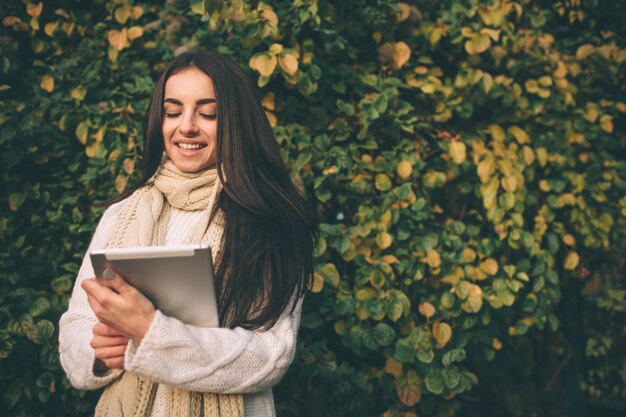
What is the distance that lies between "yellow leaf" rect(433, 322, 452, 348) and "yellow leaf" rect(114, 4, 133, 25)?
1753 mm

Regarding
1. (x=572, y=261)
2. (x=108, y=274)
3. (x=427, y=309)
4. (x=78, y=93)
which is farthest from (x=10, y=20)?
(x=572, y=261)

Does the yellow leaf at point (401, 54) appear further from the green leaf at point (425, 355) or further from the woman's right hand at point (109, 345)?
the woman's right hand at point (109, 345)

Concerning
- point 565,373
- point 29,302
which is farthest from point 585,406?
point 29,302

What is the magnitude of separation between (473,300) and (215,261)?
1262mm

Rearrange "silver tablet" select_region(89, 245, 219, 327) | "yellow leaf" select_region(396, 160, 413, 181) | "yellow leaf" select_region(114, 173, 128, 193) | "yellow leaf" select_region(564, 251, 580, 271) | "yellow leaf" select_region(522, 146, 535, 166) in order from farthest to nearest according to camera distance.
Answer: "yellow leaf" select_region(564, 251, 580, 271)
"yellow leaf" select_region(522, 146, 535, 166)
"yellow leaf" select_region(396, 160, 413, 181)
"yellow leaf" select_region(114, 173, 128, 193)
"silver tablet" select_region(89, 245, 219, 327)

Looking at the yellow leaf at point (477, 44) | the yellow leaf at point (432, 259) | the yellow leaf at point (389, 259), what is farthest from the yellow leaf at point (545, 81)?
the yellow leaf at point (389, 259)

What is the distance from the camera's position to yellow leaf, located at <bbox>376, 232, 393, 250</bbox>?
2289 mm

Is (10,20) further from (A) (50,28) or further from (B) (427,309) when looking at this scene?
(B) (427,309)

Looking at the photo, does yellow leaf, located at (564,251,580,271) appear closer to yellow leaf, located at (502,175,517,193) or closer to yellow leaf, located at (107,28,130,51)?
yellow leaf, located at (502,175,517,193)

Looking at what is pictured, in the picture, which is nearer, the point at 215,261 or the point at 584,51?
the point at 215,261

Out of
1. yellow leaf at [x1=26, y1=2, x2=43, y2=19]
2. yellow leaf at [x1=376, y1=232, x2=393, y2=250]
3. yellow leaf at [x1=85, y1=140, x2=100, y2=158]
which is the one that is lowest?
yellow leaf at [x1=376, y1=232, x2=393, y2=250]

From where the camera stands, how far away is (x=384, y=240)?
229cm

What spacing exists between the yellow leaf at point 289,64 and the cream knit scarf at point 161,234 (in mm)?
737

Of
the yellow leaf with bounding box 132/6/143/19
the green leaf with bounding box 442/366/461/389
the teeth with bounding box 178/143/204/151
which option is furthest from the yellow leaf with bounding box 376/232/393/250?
the yellow leaf with bounding box 132/6/143/19
